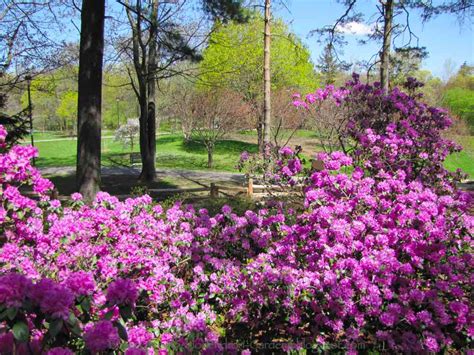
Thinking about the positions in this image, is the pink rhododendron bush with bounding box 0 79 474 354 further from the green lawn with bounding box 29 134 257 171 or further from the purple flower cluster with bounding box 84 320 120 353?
the green lawn with bounding box 29 134 257 171

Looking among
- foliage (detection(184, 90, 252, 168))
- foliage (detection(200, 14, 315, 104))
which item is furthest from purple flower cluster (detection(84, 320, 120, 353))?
foliage (detection(184, 90, 252, 168))

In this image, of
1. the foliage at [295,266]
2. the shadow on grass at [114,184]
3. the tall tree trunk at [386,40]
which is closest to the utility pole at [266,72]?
the shadow on grass at [114,184]

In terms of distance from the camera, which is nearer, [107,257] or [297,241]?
[107,257]

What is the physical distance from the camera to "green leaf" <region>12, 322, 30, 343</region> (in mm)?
1366

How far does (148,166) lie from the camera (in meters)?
15.1

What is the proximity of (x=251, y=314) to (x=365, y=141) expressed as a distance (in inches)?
81.8

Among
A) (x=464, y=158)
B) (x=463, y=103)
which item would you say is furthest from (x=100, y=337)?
(x=463, y=103)

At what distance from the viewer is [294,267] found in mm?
3150

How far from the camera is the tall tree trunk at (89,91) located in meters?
7.34

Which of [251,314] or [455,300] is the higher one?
[455,300]

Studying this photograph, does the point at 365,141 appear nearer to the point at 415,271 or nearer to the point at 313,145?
the point at 415,271

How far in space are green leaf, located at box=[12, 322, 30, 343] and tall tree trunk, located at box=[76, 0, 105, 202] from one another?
6.19m

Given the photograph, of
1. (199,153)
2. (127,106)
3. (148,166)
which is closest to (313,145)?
(199,153)

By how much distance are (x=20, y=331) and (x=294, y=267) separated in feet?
7.01
